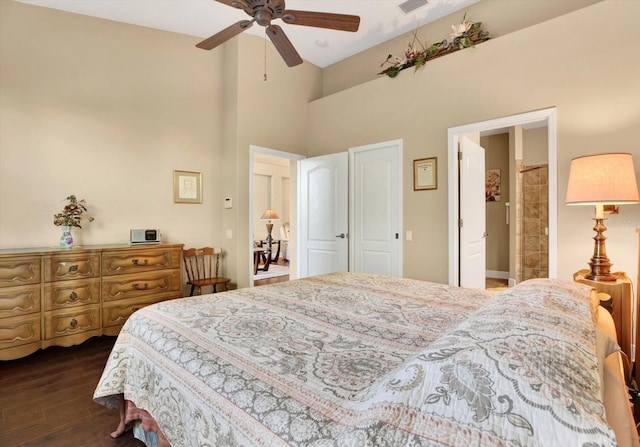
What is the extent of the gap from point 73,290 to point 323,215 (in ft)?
9.36

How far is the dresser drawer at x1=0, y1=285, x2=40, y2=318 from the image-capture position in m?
2.54

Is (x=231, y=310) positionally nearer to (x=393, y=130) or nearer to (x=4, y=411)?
(x=4, y=411)

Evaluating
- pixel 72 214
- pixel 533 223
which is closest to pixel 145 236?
pixel 72 214

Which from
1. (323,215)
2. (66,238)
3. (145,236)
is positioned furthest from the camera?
(323,215)

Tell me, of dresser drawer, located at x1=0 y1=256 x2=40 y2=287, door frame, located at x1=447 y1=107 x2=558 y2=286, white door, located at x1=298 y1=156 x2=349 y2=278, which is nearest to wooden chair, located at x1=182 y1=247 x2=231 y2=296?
white door, located at x1=298 y1=156 x2=349 y2=278

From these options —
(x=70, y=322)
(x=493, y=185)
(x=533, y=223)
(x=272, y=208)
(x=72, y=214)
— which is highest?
(x=493, y=185)

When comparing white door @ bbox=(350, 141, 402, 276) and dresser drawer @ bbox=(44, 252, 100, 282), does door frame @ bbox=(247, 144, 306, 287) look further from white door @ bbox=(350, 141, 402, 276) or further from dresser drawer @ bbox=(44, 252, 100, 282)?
dresser drawer @ bbox=(44, 252, 100, 282)

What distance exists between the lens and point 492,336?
0.75 metres

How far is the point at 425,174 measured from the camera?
348 centimetres

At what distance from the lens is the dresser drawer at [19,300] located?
2.54 m

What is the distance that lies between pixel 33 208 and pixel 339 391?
358 centimetres

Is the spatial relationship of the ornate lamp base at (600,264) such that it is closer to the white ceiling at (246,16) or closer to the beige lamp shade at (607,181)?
the beige lamp shade at (607,181)

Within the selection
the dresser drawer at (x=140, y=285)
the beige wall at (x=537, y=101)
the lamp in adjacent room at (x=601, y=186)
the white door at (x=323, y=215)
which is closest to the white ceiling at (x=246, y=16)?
the beige wall at (x=537, y=101)

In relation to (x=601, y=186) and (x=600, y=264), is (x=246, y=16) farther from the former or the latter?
(x=600, y=264)
